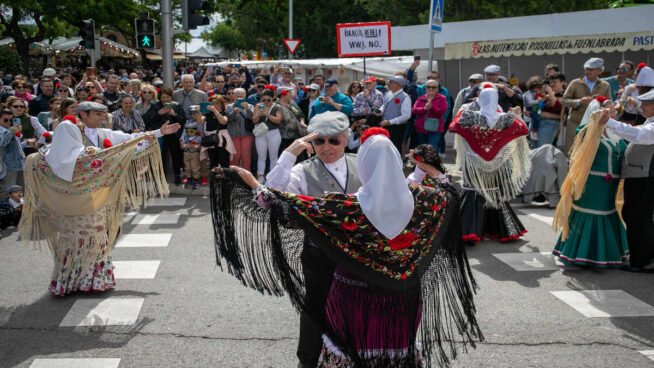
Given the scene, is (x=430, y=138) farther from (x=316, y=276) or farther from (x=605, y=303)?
(x=316, y=276)

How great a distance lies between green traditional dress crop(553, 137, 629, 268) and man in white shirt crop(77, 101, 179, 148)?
4312 millimetres

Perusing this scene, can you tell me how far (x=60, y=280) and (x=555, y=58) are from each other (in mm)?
14170

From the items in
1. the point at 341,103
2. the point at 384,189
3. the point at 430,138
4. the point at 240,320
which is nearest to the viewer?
the point at 384,189

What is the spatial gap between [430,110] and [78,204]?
7.42 meters

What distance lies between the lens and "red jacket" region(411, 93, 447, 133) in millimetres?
11625

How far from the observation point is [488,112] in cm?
728

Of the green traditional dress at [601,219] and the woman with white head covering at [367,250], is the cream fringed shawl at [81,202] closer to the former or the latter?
the woman with white head covering at [367,250]

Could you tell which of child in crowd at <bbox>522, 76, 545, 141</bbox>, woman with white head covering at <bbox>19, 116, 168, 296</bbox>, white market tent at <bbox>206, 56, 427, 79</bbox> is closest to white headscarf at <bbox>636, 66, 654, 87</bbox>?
child in crowd at <bbox>522, 76, 545, 141</bbox>

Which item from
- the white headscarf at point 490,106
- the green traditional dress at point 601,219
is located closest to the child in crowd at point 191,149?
the white headscarf at point 490,106

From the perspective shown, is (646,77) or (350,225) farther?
(646,77)

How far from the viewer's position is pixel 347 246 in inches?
131

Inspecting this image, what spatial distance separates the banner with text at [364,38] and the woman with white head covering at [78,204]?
8940mm

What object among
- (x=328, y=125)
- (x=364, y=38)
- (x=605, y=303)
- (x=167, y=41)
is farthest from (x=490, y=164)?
(x=167, y=41)

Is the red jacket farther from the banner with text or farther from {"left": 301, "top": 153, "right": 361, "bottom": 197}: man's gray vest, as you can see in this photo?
{"left": 301, "top": 153, "right": 361, "bottom": 197}: man's gray vest
